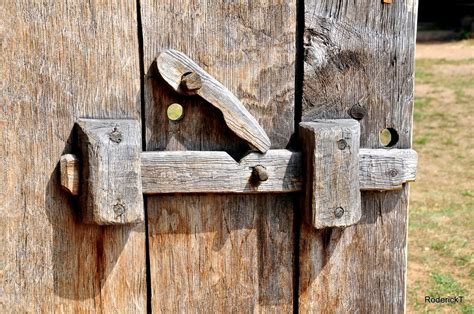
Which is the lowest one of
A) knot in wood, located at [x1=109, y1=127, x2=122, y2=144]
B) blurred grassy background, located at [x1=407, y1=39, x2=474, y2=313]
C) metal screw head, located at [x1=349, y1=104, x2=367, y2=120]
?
blurred grassy background, located at [x1=407, y1=39, x2=474, y2=313]

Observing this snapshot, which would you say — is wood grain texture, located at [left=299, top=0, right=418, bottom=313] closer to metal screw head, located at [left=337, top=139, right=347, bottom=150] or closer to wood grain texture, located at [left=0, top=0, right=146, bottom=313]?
metal screw head, located at [left=337, top=139, right=347, bottom=150]

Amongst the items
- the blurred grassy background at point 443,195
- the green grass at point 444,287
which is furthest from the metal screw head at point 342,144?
the green grass at point 444,287

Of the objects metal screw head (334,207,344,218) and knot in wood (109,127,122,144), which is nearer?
knot in wood (109,127,122,144)

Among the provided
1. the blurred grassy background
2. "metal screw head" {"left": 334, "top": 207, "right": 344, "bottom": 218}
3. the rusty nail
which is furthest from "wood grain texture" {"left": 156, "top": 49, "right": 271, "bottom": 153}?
the blurred grassy background

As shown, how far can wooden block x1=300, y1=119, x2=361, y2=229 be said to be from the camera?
6.32ft

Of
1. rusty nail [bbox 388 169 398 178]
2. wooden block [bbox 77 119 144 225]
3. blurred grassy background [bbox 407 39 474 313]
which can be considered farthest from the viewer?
blurred grassy background [bbox 407 39 474 313]

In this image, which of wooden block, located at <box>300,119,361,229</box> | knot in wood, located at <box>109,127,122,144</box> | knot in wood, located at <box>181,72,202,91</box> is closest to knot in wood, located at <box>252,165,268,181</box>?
wooden block, located at <box>300,119,361,229</box>

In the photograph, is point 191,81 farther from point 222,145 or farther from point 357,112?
point 357,112

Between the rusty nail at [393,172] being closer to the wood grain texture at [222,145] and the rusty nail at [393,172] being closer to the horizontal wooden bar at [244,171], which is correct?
the horizontal wooden bar at [244,171]

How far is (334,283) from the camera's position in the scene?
2.14 meters

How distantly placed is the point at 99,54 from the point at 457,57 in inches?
491

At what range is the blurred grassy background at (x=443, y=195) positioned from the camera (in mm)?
4527

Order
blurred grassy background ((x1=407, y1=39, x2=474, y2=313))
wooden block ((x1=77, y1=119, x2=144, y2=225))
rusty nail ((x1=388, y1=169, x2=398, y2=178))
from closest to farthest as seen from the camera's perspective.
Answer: wooden block ((x1=77, y1=119, x2=144, y2=225)), rusty nail ((x1=388, y1=169, x2=398, y2=178)), blurred grassy background ((x1=407, y1=39, x2=474, y2=313))

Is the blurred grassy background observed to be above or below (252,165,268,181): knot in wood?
below
